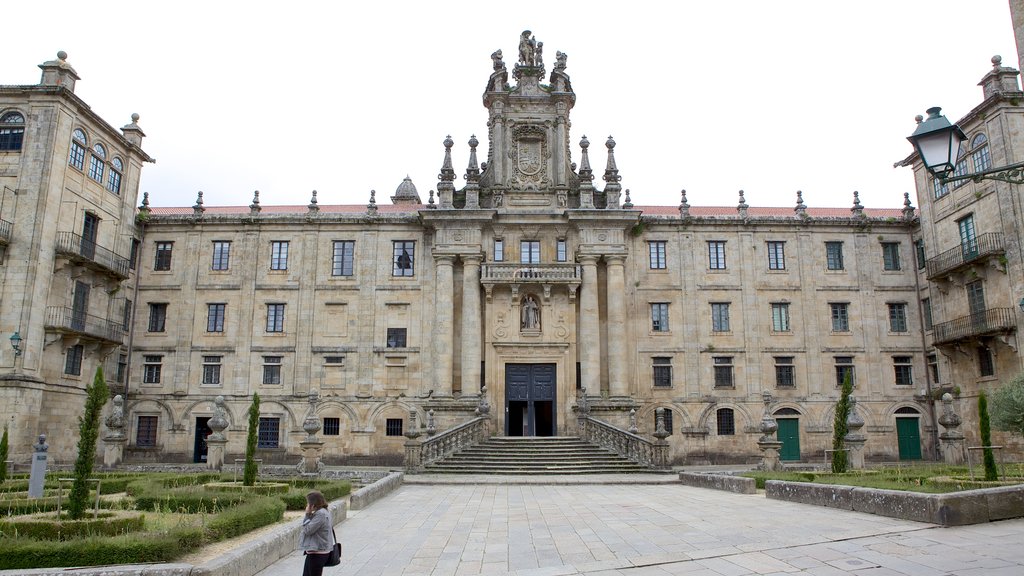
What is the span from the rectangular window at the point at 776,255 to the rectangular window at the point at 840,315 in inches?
119

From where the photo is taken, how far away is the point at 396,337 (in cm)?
3412

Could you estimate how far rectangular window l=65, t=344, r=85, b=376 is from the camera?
2988 centimetres

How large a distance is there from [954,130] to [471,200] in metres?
27.8

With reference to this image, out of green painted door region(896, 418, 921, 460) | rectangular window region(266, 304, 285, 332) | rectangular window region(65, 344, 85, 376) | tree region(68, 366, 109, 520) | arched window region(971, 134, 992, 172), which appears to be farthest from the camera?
rectangular window region(266, 304, 285, 332)

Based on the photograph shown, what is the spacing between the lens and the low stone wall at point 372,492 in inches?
624

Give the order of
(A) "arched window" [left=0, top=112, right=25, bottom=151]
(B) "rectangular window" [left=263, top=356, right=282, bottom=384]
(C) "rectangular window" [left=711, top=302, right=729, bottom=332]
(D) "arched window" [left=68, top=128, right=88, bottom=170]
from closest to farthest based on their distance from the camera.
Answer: (A) "arched window" [left=0, top=112, right=25, bottom=151] < (D) "arched window" [left=68, top=128, right=88, bottom=170] < (B) "rectangular window" [left=263, top=356, right=282, bottom=384] < (C) "rectangular window" [left=711, top=302, right=729, bottom=332]

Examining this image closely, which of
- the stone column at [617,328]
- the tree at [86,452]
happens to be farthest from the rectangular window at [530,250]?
the tree at [86,452]

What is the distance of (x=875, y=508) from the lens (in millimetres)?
13016

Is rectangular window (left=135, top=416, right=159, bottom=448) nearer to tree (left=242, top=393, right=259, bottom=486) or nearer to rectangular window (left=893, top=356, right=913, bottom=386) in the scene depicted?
tree (left=242, top=393, right=259, bottom=486)

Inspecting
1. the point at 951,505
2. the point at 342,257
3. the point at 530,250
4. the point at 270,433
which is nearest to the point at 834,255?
the point at 530,250

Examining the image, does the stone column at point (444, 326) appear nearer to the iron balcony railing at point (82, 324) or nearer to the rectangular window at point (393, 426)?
the rectangular window at point (393, 426)

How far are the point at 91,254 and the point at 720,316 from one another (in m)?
28.6

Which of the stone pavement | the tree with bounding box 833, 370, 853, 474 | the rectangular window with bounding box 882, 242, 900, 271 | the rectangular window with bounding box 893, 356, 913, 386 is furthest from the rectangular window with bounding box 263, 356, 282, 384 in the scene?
the rectangular window with bounding box 882, 242, 900, 271

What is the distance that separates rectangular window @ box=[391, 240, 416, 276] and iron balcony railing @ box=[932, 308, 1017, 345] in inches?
955
